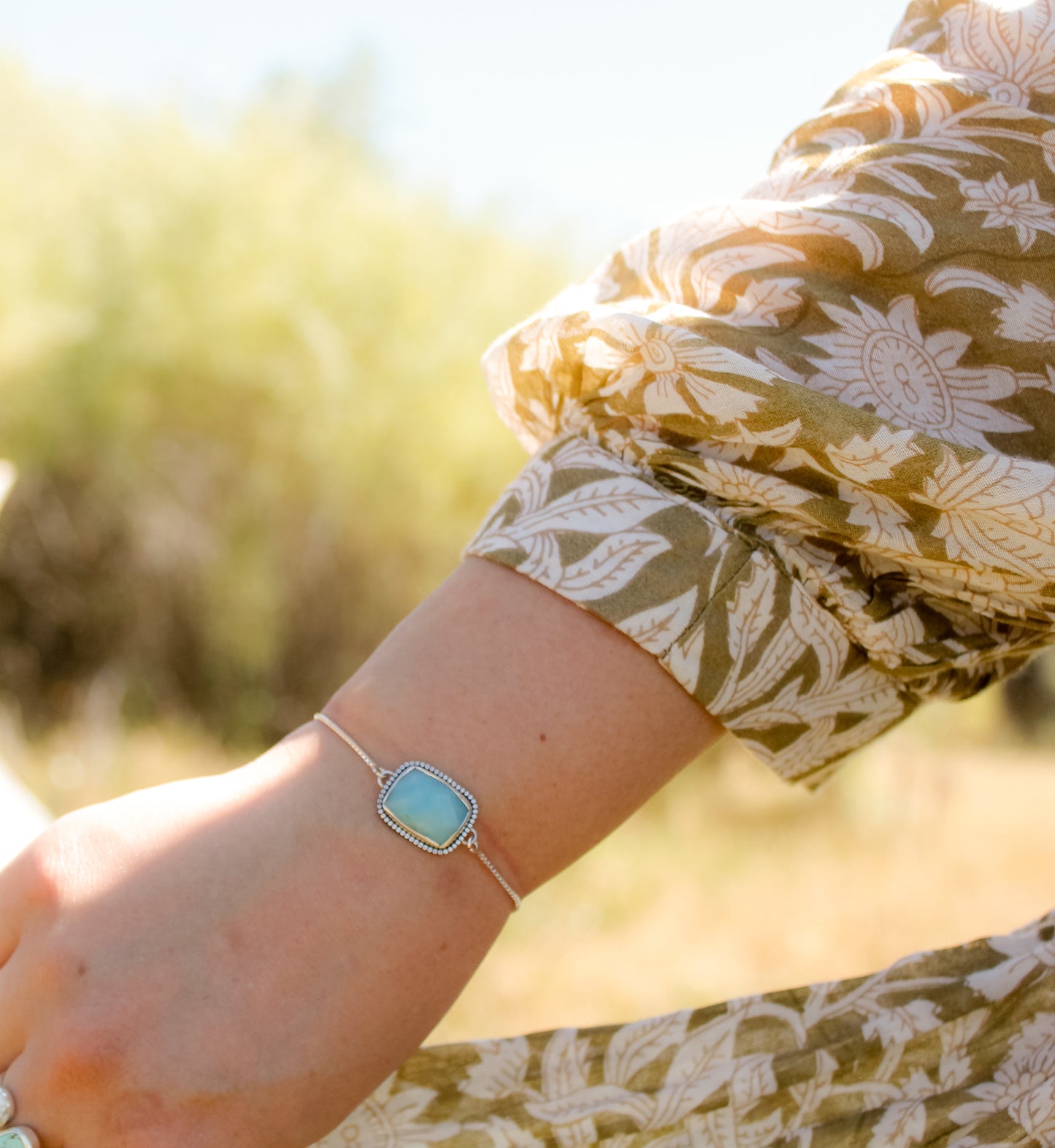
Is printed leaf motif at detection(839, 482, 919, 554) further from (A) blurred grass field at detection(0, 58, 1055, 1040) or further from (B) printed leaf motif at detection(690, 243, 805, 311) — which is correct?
(A) blurred grass field at detection(0, 58, 1055, 1040)

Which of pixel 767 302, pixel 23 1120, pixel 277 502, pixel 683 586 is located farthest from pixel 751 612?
pixel 277 502

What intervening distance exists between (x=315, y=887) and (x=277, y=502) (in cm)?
346

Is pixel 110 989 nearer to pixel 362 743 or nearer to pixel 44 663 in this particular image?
pixel 362 743

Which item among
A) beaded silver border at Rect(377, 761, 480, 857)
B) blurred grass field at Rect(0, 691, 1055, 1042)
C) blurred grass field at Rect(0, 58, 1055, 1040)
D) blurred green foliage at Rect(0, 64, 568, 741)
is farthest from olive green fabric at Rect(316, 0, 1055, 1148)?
blurred green foliage at Rect(0, 64, 568, 741)

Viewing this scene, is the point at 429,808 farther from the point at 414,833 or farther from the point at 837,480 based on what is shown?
the point at 837,480

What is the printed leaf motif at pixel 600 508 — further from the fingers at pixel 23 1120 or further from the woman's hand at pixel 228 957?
the fingers at pixel 23 1120

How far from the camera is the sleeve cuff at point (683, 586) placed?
22.2 inches

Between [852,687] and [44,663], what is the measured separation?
3989 mm

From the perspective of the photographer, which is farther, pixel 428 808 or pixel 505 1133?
pixel 505 1133

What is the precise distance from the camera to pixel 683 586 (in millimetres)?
570

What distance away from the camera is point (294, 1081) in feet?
1.69

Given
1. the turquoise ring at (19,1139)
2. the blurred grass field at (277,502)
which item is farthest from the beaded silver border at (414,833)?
the blurred grass field at (277,502)

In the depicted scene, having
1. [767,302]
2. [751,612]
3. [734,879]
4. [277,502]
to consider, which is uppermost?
[767,302]

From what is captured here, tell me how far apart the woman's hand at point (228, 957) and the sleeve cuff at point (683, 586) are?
16 centimetres
